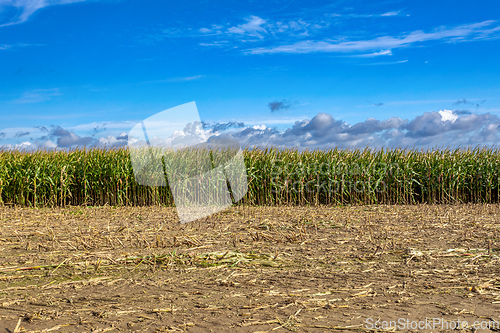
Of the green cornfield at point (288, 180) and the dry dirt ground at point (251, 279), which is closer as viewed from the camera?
the dry dirt ground at point (251, 279)

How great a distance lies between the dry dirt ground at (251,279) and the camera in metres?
3.86

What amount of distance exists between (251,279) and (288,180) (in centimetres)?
1119

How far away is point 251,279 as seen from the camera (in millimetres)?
5039

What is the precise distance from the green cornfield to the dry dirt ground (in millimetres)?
7036

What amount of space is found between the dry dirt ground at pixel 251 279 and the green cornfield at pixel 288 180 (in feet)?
23.1

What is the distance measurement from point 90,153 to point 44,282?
512 inches

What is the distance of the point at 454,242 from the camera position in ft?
24.3

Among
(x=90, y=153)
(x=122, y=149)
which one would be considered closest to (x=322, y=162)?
(x=122, y=149)

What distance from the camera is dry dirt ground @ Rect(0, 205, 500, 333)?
12.7ft

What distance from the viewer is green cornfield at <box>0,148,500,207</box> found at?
16.0m

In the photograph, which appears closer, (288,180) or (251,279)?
(251,279)

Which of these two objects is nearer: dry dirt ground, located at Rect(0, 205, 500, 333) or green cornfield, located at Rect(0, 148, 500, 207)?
dry dirt ground, located at Rect(0, 205, 500, 333)

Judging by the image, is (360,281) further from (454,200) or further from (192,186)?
(454,200)

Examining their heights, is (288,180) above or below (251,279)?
above
